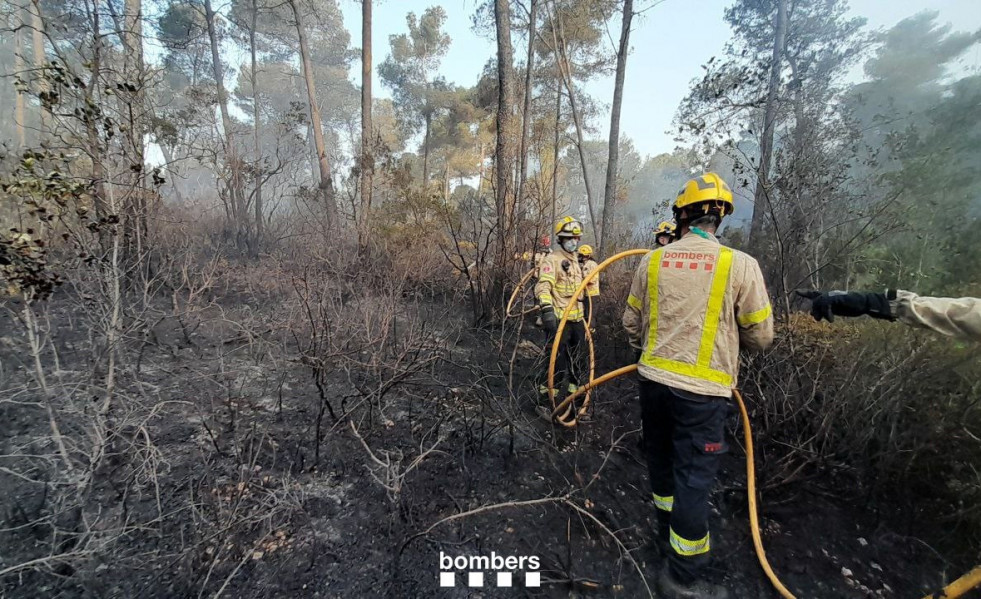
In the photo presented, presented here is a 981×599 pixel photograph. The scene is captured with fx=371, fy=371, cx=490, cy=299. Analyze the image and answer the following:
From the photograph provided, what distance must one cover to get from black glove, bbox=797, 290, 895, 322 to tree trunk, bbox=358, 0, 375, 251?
6927mm

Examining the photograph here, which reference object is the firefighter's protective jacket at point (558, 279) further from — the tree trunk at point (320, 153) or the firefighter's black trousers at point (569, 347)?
the tree trunk at point (320, 153)

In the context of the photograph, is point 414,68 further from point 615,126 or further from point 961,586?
point 961,586

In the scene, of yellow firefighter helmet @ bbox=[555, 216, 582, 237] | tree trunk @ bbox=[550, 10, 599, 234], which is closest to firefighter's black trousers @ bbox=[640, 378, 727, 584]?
yellow firefighter helmet @ bbox=[555, 216, 582, 237]

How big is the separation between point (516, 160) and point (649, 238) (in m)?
4.69

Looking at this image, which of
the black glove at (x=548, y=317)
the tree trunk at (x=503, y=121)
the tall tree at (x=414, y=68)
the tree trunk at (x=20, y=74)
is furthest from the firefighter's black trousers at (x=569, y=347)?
the tall tree at (x=414, y=68)

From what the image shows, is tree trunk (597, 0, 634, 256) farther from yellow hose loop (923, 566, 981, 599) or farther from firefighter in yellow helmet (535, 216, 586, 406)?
yellow hose loop (923, 566, 981, 599)

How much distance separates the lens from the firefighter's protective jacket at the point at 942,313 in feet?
5.11

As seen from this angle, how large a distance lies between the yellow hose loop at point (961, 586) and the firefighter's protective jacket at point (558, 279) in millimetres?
2833

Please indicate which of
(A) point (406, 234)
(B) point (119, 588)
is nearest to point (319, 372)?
(B) point (119, 588)

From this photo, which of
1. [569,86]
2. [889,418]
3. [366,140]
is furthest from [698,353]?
[569,86]

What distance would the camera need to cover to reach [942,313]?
5.42 ft

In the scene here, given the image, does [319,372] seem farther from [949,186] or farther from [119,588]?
[949,186]

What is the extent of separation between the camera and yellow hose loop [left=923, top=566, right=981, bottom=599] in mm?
1710

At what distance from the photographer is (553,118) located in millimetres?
17328
